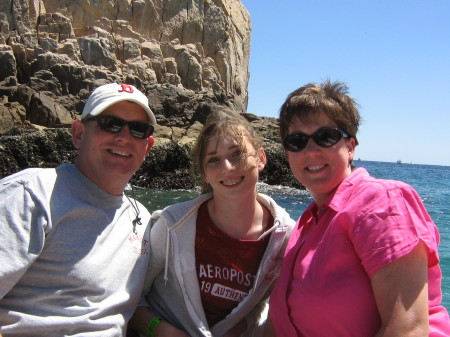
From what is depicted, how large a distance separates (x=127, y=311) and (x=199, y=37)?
32.5 metres

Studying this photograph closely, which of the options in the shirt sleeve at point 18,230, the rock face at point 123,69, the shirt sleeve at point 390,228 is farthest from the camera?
the rock face at point 123,69

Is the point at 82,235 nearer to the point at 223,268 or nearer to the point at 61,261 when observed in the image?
the point at 61,261

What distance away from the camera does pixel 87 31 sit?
93.3ft

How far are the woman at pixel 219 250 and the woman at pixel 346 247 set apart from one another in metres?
0.38

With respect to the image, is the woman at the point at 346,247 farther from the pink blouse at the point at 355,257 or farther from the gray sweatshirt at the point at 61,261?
the gray sweatshirt at the point at 61,261

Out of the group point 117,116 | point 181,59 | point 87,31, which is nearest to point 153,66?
point 181,59

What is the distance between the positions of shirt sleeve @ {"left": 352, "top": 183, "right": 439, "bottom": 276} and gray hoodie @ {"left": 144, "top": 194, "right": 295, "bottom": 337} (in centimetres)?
91

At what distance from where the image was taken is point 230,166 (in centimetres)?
283

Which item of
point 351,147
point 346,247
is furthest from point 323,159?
point 346,247

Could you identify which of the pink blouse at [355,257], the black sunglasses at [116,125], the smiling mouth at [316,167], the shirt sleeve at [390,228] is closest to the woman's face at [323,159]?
the smiling mouth at [316,167]

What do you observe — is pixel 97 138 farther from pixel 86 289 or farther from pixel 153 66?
pixel 153 66

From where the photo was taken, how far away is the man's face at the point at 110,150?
2723mm

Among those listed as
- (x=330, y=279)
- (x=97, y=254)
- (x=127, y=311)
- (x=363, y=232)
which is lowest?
(x=127, y=311)

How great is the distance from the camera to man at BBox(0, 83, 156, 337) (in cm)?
217
